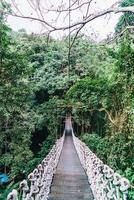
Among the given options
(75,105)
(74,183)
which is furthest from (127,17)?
(75,105)

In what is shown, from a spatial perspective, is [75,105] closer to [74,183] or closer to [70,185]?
[74,183]

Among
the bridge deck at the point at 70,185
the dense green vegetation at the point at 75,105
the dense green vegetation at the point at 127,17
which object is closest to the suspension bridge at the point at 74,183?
the bridge deck at the point at 70,185

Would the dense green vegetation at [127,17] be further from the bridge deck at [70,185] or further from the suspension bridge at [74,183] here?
the bridge deck at [70,185]

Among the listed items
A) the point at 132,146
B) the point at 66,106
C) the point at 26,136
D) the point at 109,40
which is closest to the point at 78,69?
the point at 66,106

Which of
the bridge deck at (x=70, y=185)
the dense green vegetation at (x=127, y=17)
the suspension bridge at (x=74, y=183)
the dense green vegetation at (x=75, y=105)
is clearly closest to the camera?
the suspension bridge at (x=74, y=183)

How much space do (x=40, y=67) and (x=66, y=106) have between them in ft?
11.8

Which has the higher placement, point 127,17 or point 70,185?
point 127,17

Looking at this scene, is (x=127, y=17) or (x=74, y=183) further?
(x=127, y=17)

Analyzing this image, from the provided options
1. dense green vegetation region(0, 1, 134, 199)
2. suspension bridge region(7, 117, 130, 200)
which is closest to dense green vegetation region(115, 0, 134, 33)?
dense green vegetation region(0, 1, 134, 199)

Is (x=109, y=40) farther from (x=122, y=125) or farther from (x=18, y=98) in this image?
(x=18, y=98)

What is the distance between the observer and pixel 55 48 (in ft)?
56.0

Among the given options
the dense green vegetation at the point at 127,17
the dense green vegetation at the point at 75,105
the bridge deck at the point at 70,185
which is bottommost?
the bridge deck at the point at 70,185

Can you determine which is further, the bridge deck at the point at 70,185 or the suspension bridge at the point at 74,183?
the bridge deck at the point at 70,185

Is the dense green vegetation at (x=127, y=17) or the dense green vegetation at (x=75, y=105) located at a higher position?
the dense green vegetation at (x=127, y=17)
